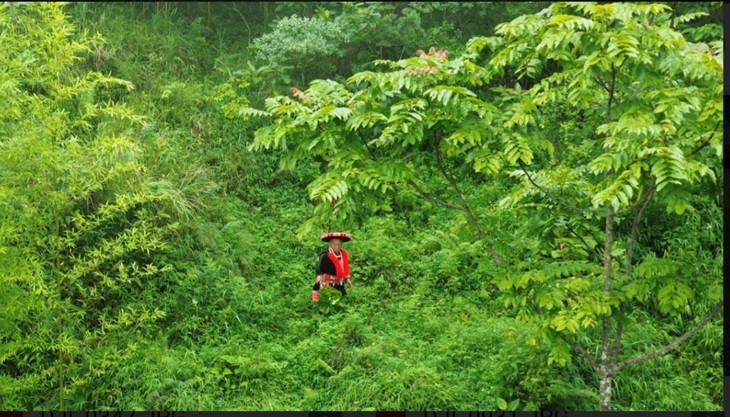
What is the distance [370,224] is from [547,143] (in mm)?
3763

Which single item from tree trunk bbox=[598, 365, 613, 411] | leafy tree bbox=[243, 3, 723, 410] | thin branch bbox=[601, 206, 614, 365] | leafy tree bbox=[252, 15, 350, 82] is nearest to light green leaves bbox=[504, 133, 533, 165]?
leafy tree bbox=[243, 3, 723, 410]

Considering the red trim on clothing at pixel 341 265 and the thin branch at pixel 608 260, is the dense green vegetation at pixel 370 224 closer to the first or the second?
the thin branch at pixel 608 260

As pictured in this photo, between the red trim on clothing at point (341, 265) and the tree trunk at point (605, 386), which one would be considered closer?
the tree trunk at point (605, 386)

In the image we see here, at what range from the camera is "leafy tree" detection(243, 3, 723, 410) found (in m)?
5.20

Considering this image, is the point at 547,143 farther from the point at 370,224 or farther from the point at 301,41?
the point at 301,41

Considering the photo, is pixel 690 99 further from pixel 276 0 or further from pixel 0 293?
pixel 276 0

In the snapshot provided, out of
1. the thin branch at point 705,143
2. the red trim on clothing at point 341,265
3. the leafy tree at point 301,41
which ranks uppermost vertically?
the thin branch at point 705,143

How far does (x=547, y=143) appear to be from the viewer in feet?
20.4

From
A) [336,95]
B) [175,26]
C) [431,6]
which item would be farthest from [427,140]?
[175,26]

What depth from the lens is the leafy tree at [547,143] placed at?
17.1 ft

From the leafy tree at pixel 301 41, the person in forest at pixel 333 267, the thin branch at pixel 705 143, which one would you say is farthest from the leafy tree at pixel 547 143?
the leafy tree at pixel 301 41

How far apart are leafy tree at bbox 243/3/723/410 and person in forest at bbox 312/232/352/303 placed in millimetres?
1923

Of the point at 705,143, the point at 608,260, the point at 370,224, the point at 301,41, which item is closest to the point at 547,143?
the point at 608,260

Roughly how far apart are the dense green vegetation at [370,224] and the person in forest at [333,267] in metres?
0.14
